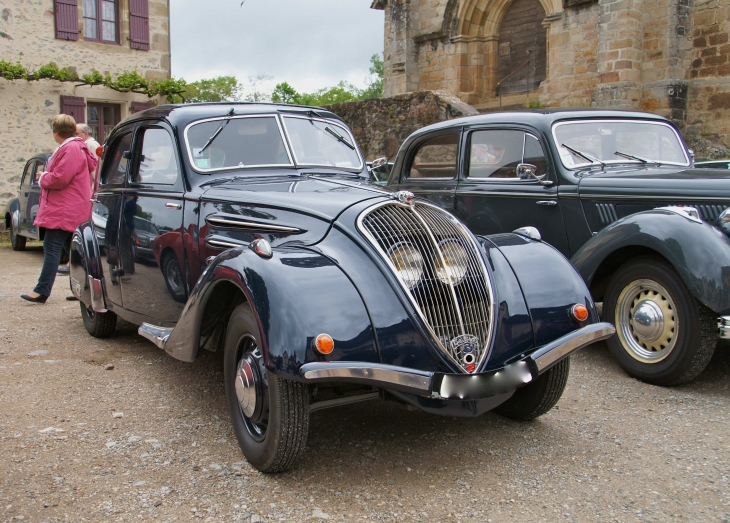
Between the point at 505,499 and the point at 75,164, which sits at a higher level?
the point at 75,164

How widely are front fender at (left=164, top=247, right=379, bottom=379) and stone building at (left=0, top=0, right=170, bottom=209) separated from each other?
14.5 m

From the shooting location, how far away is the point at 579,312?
321 cm

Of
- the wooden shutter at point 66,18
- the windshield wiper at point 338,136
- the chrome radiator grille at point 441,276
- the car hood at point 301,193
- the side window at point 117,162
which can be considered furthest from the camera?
the wooden shutter at point 66,18

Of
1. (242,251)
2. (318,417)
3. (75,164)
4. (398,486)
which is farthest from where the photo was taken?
(75,164)

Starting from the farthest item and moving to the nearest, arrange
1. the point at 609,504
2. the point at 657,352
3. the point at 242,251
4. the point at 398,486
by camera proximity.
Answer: the point at 657,352, the point at 242,251, the point at 398,486, the point at 609,504

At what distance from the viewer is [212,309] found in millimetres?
3379

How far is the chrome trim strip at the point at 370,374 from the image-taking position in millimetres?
2623

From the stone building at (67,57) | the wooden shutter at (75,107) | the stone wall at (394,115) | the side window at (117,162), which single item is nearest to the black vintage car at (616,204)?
the side window at (117,162)

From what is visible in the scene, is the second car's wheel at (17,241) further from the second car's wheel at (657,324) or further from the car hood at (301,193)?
the second car's wheel at (657,324)

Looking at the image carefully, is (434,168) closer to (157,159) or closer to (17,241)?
(157,159)

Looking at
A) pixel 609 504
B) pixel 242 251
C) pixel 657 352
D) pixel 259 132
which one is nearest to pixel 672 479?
pixel 609 504

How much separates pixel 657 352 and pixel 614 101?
11.1 m

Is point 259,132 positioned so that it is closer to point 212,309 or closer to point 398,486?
point 212,309

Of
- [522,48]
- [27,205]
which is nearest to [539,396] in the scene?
[27,205]
